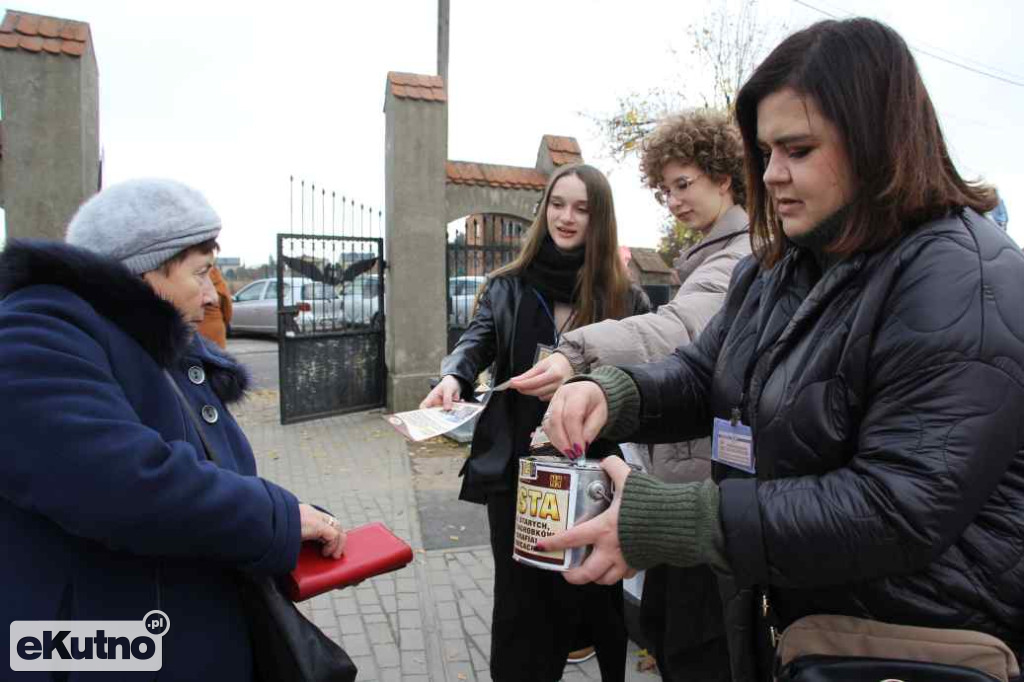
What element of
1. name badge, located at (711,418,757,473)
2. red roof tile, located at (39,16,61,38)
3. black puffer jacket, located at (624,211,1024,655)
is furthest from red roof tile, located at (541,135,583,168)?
black puffer jacket, located at (624,211,1024,655)

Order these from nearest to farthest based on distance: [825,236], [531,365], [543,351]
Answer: [825,236] → [543,351] → [531,365]

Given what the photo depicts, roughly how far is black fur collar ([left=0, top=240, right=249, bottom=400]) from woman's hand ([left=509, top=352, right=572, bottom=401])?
2.92 feet

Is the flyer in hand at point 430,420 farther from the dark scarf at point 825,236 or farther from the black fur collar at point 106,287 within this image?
the dark scarf at point 825,236

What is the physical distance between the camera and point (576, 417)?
4.98ft

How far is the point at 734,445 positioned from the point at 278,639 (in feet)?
3.46

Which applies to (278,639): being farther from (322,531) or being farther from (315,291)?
(315,291)

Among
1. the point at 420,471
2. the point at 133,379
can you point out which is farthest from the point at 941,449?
the point at 420,471

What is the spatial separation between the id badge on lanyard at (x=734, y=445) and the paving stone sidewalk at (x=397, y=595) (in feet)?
6.96

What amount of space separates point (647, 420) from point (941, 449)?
72 cm

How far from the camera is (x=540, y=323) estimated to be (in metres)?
2.86

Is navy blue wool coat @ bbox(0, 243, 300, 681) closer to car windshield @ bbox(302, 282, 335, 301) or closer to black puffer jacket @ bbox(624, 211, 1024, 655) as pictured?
black puffer jacket @ bbox(624, 211, 1024, 655)

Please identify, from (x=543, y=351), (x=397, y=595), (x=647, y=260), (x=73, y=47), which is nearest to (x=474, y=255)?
(x=647, y=260)

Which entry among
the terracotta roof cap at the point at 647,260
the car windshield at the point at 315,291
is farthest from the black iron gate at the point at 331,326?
the terracotta roof cap at the point at 647,260

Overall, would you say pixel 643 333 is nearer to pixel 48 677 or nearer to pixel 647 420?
pixel 647 420
